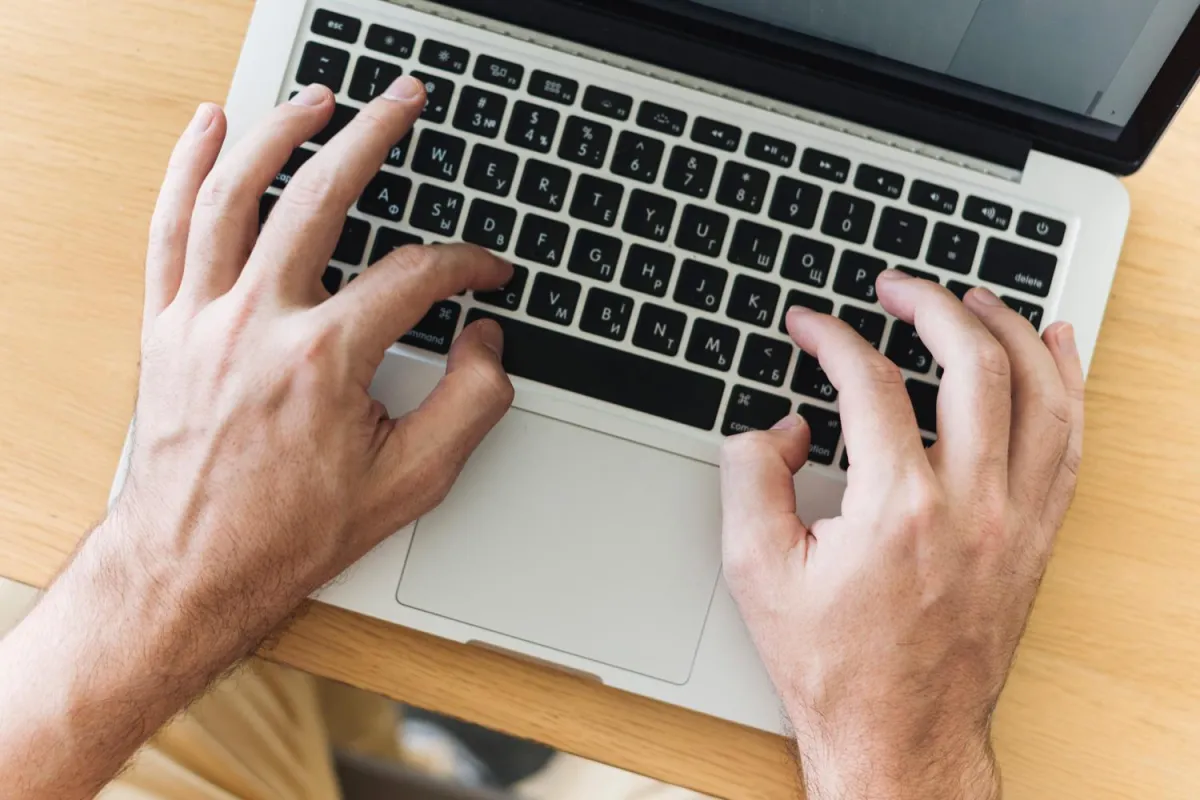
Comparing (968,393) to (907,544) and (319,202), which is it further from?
(319,202)

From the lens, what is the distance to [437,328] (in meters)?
0.57

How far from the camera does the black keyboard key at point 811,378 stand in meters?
0.57

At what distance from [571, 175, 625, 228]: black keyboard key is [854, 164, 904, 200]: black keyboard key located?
0.49ft

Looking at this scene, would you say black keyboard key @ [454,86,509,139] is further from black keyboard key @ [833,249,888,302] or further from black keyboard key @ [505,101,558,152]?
black keyboard key @ [833,249,888,302]

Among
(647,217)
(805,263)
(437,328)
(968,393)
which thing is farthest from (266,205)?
(968,393)

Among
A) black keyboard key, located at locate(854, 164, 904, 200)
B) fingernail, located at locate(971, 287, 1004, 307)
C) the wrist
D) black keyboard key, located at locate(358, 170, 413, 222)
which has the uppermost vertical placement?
black keyboard key, located at locate(854, 164, 904, 200)

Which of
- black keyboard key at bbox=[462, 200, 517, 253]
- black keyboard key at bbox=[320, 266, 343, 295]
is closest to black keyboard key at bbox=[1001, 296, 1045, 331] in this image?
black keyboard key at bbox=[462, 200, 517, 253]

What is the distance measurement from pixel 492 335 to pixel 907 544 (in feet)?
0.89

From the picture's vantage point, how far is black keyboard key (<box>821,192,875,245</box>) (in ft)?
1.91

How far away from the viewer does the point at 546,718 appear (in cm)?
62

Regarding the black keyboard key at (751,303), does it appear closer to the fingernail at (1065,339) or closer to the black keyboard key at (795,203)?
the black keyboard key at (795,203)

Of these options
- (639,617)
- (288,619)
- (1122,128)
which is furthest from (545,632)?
(1122,128)

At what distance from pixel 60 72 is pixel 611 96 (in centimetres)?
38

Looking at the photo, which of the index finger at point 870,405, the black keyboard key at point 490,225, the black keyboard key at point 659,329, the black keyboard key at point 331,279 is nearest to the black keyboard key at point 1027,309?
the index finger at point 870,405
